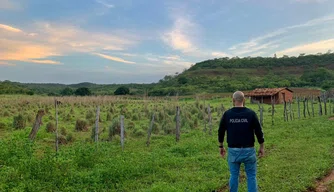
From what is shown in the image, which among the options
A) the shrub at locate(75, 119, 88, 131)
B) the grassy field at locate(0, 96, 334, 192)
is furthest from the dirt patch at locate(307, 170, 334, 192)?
the shrub at locate(75, 119, 88, 131)

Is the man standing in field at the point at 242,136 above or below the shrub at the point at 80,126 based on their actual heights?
above

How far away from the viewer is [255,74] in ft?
305

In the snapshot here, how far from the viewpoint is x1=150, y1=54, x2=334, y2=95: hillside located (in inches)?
2862

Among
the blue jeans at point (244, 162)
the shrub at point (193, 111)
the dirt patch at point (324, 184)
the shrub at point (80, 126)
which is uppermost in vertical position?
the blue jeans at point (244, 162)

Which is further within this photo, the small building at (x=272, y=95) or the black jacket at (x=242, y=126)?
the small building at (x=272, y=95)

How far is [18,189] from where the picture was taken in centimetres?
543

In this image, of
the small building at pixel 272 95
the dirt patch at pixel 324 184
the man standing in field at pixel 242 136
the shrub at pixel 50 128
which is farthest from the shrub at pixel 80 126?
the small building at pixel 272 95

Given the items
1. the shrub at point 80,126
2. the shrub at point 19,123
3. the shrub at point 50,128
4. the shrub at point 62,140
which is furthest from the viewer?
the shrub at point 80,126

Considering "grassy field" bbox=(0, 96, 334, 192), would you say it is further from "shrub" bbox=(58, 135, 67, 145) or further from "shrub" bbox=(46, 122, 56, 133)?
"shrub" bbox=(46, 122, 56, 133)

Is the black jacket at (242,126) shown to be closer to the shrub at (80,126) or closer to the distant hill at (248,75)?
the shrub at (80,126)

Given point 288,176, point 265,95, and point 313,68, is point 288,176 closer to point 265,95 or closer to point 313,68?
point 265,95

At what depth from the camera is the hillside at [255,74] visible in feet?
238

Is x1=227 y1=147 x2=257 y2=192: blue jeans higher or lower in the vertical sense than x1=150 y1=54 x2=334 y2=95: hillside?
lower

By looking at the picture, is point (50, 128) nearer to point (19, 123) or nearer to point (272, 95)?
point (19, 123)
